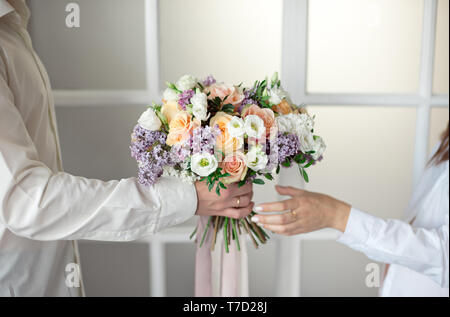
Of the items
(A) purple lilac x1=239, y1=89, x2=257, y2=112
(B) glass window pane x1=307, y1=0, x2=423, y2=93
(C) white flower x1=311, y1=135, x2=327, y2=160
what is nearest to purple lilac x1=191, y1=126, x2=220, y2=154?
(A) purple lilac x1=239, y1=89, x2=257, y2=112

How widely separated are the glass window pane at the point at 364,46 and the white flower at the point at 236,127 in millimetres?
536

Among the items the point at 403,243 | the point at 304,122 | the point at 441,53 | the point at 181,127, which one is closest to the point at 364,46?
the point at 441,53

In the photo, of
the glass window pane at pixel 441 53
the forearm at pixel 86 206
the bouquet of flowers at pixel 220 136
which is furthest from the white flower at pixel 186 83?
the glass window pane at pixel 441 53

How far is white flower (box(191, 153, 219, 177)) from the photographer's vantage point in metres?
0.72

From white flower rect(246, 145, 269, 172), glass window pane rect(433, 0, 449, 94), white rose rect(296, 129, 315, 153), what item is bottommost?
white flower rect(246, 145, 269, 172)

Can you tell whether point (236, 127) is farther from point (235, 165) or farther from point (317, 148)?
point (317, 148)

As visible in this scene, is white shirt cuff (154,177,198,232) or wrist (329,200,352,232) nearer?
white shirt cuff (154,177,198,232)

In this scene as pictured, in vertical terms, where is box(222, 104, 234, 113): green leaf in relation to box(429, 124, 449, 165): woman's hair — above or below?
above

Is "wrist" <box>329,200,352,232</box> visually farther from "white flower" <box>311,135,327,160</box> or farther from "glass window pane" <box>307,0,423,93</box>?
"glass window pane" <box>307,0,423,93</box>

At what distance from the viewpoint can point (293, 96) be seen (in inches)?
46.1

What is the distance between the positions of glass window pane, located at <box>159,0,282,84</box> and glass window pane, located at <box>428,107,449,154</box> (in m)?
0.58

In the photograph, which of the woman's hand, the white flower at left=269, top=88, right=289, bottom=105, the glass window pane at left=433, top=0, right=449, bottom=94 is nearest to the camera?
the white flower at left=269, top=88, right=289, bottom=105

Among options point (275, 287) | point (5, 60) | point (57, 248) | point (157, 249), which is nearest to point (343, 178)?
point (275, 287)
